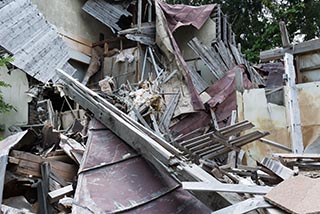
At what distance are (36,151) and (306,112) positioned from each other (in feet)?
15.6

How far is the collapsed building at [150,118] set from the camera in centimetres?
271

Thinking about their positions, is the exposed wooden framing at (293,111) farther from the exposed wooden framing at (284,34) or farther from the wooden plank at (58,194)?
the wooden plank at (58,194)

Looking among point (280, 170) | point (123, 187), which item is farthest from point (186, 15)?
point (123, 187)

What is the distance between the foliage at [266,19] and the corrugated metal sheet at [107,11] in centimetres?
706

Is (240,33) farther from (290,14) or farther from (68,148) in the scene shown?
(68,148)

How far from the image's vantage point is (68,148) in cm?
465

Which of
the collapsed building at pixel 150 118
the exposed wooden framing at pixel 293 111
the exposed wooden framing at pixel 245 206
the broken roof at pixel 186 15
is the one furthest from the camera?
the broken roof at pixel 186 15

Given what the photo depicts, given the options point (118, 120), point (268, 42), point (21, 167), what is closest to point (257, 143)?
point (118, 120)

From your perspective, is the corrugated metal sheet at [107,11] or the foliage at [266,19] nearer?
the corrugated metal sheet at [107,11]

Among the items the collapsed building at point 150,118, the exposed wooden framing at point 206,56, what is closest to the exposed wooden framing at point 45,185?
the collapsed building at point 150,118

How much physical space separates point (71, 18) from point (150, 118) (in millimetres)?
5923

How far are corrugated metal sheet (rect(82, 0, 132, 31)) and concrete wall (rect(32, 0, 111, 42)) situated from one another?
42 centimetres

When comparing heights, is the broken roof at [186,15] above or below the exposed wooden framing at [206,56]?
above

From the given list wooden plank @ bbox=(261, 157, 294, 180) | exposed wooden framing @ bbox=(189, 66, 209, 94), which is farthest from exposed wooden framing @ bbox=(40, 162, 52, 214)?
exposed wooden framing @ bbox=(189, 66, 209, 94)
